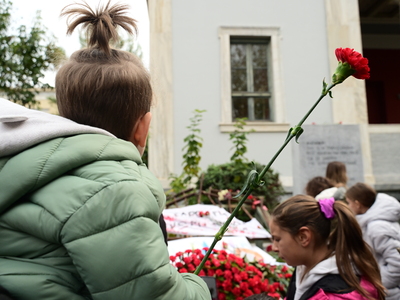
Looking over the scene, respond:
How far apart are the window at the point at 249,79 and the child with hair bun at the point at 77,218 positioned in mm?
9444

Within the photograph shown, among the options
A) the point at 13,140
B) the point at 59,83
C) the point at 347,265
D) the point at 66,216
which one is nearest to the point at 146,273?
the point at 66,216

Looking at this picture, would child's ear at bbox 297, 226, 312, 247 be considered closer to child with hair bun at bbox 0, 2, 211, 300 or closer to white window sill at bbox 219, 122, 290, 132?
child with hair bun at bbox 0, 2, 211, 300

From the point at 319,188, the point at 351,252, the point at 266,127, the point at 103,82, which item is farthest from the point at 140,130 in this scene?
the point at 266,127

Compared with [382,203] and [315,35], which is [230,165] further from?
[315,35]

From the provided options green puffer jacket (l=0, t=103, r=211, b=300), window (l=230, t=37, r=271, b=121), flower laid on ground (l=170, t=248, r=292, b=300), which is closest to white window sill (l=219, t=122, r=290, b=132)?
window (l=230, t=37, r=271, b=121)

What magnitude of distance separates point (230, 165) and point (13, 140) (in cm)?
647

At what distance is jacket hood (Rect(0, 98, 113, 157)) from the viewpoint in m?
1.12

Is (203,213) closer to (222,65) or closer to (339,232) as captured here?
(339,232)

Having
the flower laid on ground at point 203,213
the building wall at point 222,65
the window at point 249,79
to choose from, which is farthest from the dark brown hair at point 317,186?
the window at point 249,79

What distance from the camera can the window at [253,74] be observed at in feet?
34.0

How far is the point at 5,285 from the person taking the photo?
3.29 feet

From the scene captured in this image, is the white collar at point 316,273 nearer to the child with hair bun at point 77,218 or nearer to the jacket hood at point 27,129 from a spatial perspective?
the child with hair bun at point 77,218

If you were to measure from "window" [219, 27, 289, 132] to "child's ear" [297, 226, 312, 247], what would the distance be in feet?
25.5

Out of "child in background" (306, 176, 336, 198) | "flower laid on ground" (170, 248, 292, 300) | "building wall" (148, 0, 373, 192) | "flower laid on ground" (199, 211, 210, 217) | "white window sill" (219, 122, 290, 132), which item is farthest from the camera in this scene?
"white window sill" (219, 122, 290, 132)
